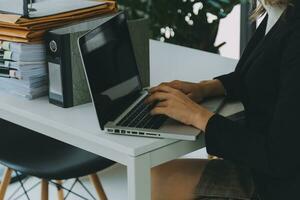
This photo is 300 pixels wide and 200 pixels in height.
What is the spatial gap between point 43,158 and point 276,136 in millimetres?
972

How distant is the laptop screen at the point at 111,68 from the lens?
1.74 meters

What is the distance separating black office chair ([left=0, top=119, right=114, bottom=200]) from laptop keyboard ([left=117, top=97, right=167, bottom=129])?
1.33 feet

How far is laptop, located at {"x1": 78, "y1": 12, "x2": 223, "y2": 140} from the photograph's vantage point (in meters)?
1.71

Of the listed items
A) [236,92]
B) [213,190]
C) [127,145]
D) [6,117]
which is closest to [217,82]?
[236,92]

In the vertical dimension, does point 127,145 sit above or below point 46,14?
below

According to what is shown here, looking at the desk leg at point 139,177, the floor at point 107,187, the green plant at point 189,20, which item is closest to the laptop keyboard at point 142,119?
the desk leg at point 139,177

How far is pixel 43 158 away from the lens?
2266 mm

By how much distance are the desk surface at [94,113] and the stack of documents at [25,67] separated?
0.11 ft

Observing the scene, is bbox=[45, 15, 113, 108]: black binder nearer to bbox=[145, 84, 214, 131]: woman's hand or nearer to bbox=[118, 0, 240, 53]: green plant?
bbox=[145, 84, 214, 131]: woman's hand

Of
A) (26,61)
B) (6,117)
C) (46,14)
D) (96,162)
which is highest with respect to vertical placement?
(46,14)

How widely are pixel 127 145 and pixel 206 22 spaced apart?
225cm

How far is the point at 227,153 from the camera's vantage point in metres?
1.67

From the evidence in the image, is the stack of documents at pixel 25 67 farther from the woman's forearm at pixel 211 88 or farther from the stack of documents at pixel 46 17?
the woman's forearm at pixel 211 88

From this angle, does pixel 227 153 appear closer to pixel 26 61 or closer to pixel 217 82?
pixel 217 82
